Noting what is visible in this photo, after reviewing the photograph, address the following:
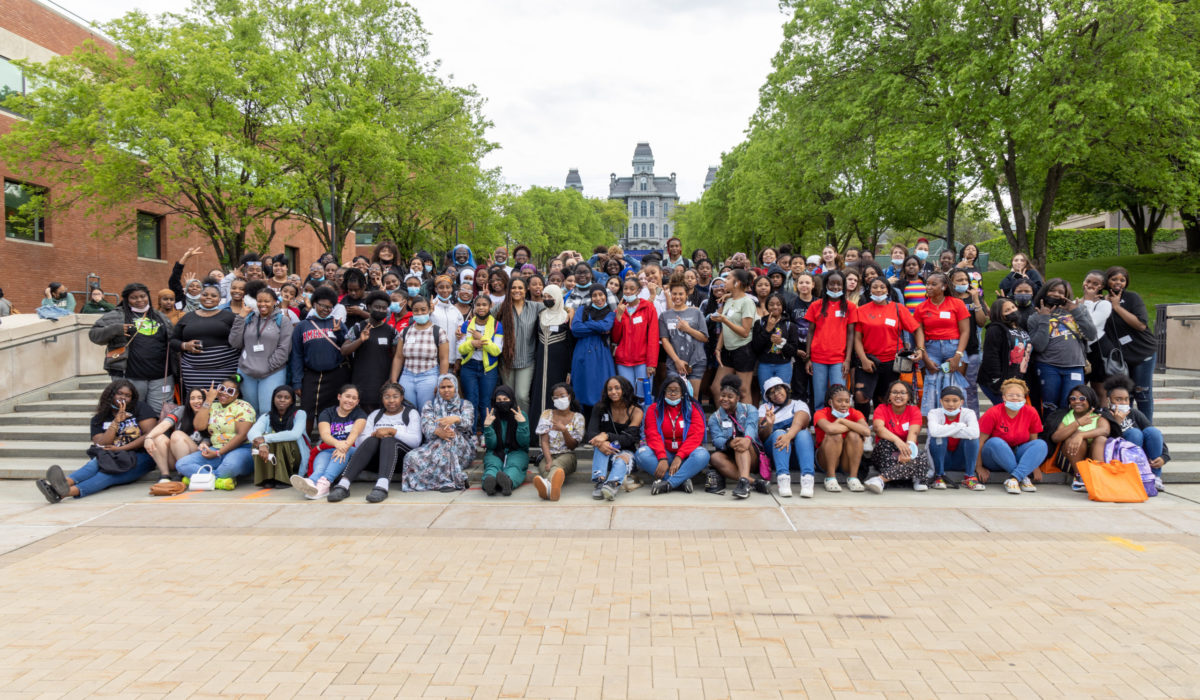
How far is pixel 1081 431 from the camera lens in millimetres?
7648

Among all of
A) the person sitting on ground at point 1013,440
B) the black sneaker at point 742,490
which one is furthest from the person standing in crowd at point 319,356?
the person sitting on ground at point 1013,440

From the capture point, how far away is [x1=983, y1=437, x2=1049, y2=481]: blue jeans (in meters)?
7.68

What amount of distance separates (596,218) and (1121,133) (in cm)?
6566

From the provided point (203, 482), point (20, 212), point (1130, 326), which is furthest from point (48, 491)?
point (20, 212)

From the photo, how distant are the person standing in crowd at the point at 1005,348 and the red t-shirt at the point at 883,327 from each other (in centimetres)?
90

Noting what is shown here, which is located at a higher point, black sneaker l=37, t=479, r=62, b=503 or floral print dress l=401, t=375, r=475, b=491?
Answer: floral print dress l=401, t=375, r=475, b=491

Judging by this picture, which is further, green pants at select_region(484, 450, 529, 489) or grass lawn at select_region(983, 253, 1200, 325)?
grass lawn at select_region(983, 253, 1200, 325)

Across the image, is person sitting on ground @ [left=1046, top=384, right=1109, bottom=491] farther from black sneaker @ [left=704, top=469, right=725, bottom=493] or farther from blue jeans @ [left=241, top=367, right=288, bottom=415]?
blue jeans @ [left=241, top=367, right=288, bottom=415]

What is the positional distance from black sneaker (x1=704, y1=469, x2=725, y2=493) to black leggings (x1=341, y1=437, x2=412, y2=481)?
11.2 feet

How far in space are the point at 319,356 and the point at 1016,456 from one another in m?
8.12

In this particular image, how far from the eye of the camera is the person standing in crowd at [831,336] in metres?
8.26

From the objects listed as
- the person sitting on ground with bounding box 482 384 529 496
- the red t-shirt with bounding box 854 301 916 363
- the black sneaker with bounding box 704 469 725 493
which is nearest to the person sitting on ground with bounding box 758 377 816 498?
the black sneaker with bounding box 704 469 725 493

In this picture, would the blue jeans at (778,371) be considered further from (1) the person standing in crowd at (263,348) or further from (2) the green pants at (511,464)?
(1) the person standing in crowd at (263,348)

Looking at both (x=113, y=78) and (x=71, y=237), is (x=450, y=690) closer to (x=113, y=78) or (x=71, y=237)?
(x=113, y=78)
